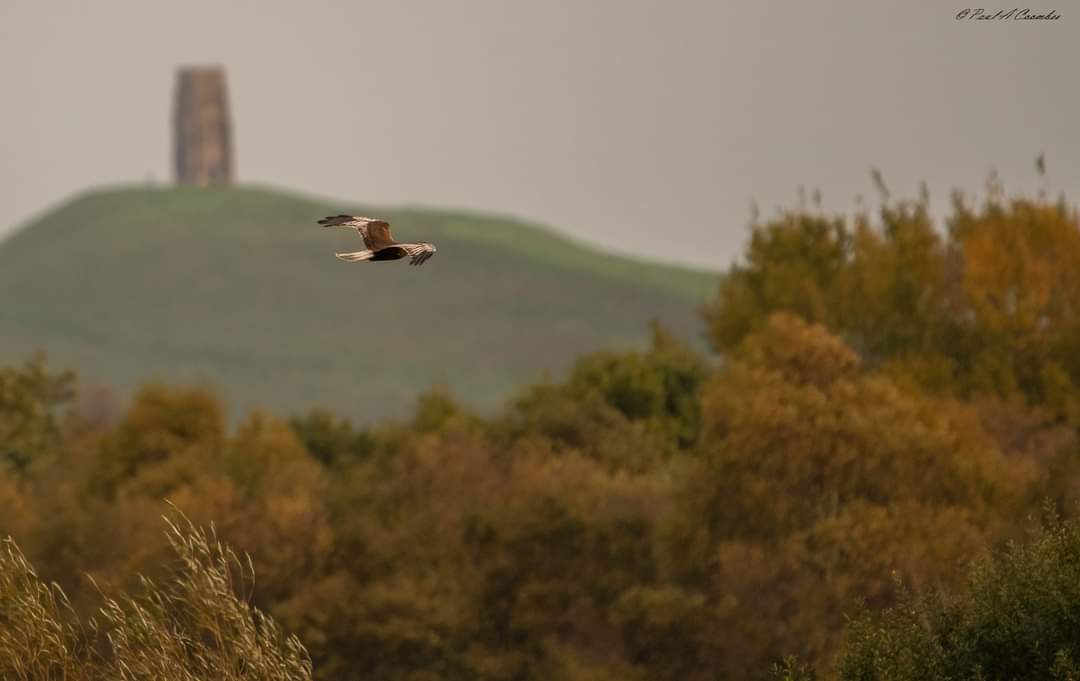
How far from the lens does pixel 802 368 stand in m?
87.3

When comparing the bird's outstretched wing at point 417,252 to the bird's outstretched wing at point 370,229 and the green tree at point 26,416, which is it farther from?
the green tree at point 26,416

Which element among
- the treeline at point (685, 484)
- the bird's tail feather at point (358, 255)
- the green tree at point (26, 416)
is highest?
the bird's tail feather at point (358, 255)

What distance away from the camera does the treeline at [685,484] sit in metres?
79.5

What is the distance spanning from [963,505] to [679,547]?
361 inches

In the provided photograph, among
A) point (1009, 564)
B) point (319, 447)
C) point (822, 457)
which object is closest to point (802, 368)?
point (822, 457)

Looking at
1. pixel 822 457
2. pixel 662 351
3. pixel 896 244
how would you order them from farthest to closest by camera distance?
1. pixel 662 351
2. pixel 896 244
3. pixel 822 457

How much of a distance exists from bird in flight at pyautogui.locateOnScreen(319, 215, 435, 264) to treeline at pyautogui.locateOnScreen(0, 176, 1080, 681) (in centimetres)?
4068

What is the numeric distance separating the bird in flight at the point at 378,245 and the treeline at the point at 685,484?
40675mm

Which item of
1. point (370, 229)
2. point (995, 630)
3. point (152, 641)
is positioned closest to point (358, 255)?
point (370, 229)

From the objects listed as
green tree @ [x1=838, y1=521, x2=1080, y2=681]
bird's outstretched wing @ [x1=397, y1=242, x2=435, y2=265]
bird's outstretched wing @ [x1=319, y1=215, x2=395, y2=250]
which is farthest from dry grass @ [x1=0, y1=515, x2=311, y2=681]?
bird's outstretched wing @ [x1=397, y1=242, x2=435, y2=265]

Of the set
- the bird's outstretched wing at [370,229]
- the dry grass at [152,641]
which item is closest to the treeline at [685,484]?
the dry grass at [152,641]

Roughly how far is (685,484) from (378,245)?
2291 inches

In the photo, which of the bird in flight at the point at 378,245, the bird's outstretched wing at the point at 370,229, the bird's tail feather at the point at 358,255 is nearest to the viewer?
the bird's tail feather at the point at 358,255

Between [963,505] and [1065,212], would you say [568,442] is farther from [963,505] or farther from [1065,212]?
[963,505]
